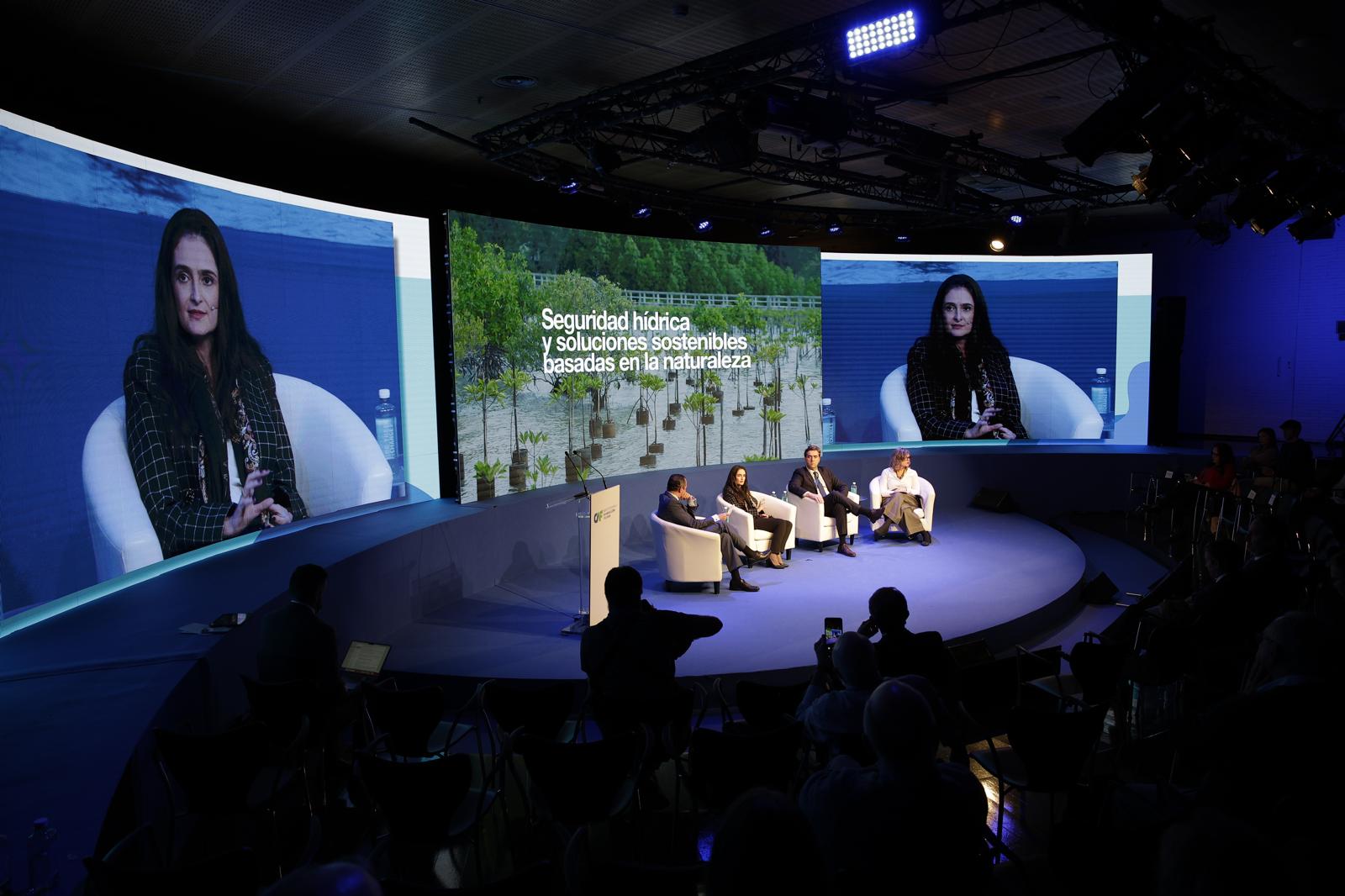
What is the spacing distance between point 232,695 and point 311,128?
4.80 metres

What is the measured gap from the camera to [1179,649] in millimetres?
4293

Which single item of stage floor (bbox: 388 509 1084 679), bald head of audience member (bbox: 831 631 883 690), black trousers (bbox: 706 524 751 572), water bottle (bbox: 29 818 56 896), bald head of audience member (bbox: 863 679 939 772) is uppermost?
bald head of audience member (bbox: 863 679 939 772)

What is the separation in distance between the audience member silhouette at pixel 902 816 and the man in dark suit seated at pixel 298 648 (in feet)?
8.21

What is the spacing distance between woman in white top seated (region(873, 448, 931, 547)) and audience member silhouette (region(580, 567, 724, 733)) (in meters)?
6.17

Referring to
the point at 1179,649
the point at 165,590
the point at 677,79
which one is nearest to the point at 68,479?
the point at 165,590

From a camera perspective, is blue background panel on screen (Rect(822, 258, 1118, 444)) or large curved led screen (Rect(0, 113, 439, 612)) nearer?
large curved led screen (Rect(0, 113, 439, 612))

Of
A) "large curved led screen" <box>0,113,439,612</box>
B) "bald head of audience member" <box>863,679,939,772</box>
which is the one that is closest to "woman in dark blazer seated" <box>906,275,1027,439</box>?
"large curved led screen" <box>0,113,439,612</box>

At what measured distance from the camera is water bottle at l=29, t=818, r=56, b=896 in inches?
93.6

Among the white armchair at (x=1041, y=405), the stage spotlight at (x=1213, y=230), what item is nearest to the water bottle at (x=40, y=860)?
the stage spotlight at (x=1213, y=230)

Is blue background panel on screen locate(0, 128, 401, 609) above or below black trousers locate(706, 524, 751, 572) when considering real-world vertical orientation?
above

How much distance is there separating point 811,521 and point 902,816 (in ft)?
23.2

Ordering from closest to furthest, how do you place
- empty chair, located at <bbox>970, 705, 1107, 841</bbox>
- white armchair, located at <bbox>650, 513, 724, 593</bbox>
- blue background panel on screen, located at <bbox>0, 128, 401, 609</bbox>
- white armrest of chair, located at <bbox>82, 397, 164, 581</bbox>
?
empty chair, located at <bbox>970, 705, 1107, 841</bbox> < blue background panel on screen, located at <bbox>0, 128, 401, 609</bbox> < white armrest of chair, located at <bbox>82, 397, 164, 581</bbox> < white armchair, located at <bbox>650, 513, 724, 593</bbox>

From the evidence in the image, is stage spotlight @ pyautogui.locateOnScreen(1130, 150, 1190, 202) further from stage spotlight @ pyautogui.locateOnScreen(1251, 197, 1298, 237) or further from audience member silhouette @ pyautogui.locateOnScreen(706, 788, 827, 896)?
audience member silhouette @ pyautogui.locateOnScreen(706, 788, 827, 896)

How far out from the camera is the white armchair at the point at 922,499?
31.3 ft
